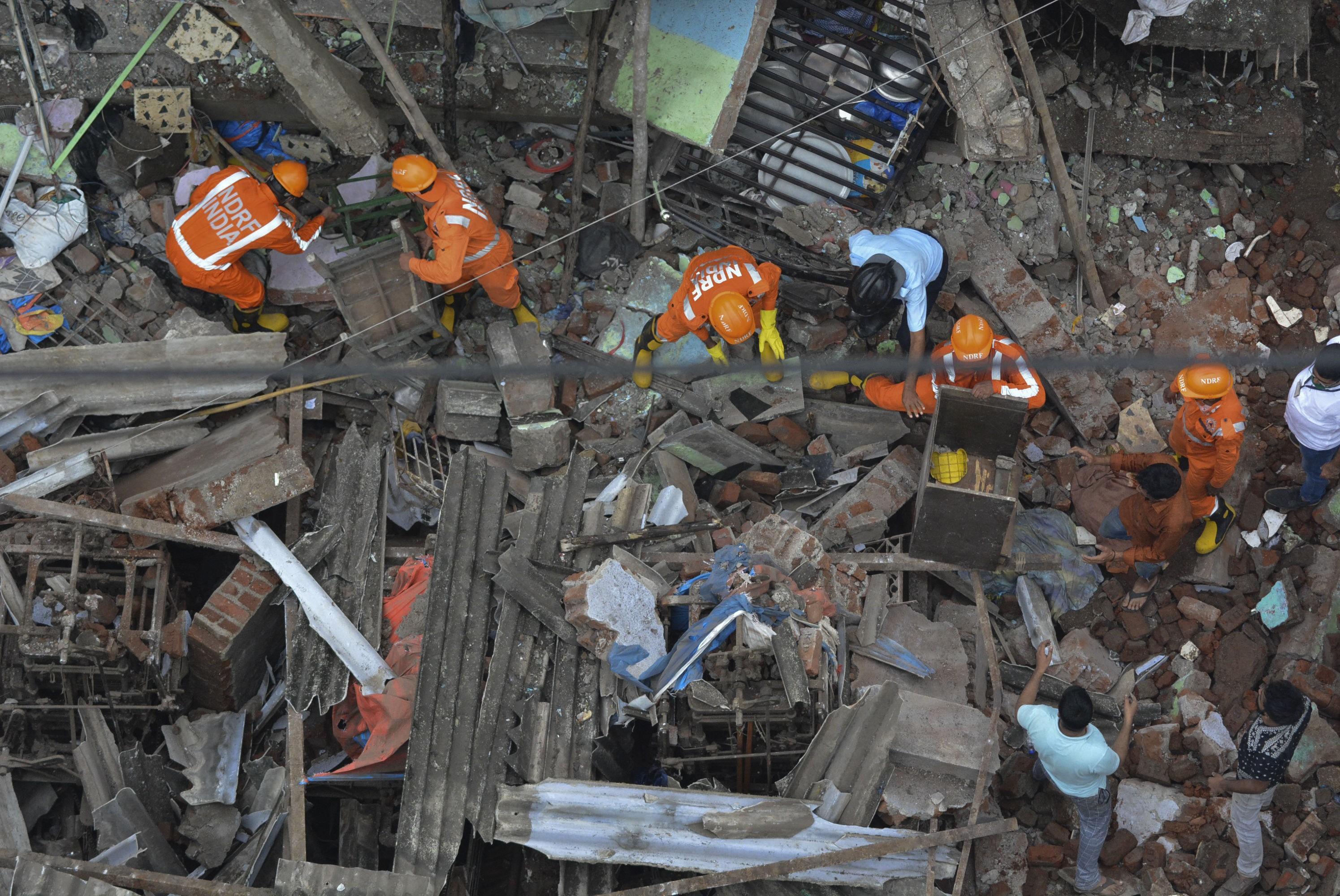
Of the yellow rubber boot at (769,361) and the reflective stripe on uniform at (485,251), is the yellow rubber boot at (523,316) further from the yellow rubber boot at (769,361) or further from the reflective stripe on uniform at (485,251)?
the yellow rubber boot at (769,361)

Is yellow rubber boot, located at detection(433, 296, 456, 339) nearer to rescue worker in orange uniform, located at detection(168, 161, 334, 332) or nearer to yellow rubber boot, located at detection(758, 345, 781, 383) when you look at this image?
rescue worker in orange uniform, located at detection(168, 161, 334, 332)

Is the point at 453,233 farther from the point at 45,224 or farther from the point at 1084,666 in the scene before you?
the point at 1084,666

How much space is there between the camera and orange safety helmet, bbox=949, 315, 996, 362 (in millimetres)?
7551

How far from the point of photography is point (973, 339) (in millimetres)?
7551

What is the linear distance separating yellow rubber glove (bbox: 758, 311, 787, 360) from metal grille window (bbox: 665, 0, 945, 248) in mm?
1098

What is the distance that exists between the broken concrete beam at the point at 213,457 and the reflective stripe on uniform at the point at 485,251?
1.73 m

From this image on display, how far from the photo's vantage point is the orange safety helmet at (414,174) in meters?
7.80

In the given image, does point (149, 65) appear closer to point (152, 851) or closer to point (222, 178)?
point (222, 178)

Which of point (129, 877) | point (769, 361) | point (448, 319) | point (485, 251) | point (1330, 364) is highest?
point (1330, 364)

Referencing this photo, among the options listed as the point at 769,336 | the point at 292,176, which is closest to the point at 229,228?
the point at 292,176

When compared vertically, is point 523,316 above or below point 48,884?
above

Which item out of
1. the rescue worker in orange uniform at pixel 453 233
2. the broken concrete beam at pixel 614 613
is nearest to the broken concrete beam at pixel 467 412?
the rescue worker in orange uniform at pixel 453 233

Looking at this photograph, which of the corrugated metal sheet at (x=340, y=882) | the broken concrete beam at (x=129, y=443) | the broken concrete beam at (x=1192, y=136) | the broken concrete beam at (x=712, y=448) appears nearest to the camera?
the corrugated metal sheet at (x=340, y=882)

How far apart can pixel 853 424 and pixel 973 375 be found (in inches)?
42.3
